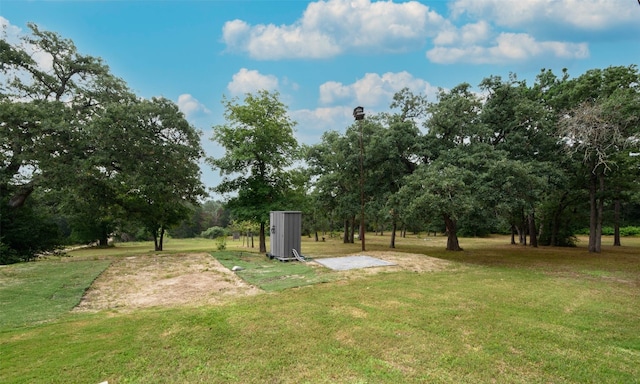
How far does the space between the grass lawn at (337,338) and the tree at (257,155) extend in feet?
25.4

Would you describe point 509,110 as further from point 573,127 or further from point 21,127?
point 21,127

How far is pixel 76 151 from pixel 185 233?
4645cm

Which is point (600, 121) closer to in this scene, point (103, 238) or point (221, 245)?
point (221, 245)

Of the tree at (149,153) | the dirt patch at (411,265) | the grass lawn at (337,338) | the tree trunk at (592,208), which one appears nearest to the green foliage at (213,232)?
the tree at (149,153)

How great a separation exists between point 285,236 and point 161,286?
4.33 m

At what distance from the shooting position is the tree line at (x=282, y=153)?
10219mm

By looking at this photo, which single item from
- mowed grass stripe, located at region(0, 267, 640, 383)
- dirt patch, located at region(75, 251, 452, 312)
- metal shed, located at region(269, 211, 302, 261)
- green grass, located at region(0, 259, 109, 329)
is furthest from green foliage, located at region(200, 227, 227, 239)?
mowed grass stripe, located at region(0, 267, 640, 383)

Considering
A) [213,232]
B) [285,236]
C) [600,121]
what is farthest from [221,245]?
[213,232]

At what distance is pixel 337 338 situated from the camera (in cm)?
372

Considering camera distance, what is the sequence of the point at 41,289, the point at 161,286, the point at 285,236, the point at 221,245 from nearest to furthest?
the point at 41,289
the point at 161,286
the point at 285,236
the point at 221,245

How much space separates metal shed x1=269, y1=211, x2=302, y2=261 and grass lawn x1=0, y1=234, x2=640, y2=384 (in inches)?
150

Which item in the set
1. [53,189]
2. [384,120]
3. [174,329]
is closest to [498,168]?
[384,120]

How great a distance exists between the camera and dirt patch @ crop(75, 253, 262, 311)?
17.5ft

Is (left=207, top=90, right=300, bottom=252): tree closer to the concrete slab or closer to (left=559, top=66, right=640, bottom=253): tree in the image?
the concrete slab
